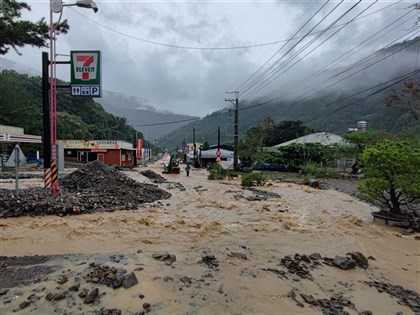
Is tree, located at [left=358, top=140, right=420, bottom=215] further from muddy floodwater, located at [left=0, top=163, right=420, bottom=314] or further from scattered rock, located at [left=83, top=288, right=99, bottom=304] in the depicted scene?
scattered rock, located at [left=83, top=288, right=99, bottom=304]

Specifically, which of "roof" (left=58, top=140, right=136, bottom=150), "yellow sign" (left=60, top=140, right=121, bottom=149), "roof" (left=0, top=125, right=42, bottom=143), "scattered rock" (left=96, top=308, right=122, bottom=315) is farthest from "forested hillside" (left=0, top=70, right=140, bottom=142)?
"scattered rock" (left=96, top=308, right=122, bottom=315)

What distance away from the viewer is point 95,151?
4666cm

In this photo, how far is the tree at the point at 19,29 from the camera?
15336 millimetres

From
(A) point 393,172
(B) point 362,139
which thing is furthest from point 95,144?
(A) point 393,172

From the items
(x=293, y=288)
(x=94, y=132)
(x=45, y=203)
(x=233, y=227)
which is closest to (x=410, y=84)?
(x=233, y=227)

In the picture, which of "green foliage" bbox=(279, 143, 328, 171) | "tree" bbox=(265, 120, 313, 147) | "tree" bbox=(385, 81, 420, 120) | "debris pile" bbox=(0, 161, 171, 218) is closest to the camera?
"debris pile" bbox=(0, 161, 171, 218)

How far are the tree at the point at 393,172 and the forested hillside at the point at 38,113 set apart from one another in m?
28.6

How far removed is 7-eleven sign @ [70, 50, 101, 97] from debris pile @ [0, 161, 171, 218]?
182 inches

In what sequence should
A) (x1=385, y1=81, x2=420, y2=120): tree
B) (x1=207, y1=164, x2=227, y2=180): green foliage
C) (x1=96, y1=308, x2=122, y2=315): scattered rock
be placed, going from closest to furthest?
(x1=96, y1=308, x2=122, y2=315): scattered rock, (x1=385, y1=81, x2=420, y2=120): tree, (x1=207, y1=164, x2=227, y2=180): green foliage

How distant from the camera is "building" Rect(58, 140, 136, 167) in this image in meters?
46.4

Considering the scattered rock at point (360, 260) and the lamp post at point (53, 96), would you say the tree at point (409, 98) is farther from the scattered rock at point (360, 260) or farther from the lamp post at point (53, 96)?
the lamp post at point (53, 96)

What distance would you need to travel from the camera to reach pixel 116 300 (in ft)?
14.8

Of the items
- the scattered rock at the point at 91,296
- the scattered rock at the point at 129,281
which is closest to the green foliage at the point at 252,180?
the scattered rock at the point at 129,281

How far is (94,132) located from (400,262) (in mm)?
72345
